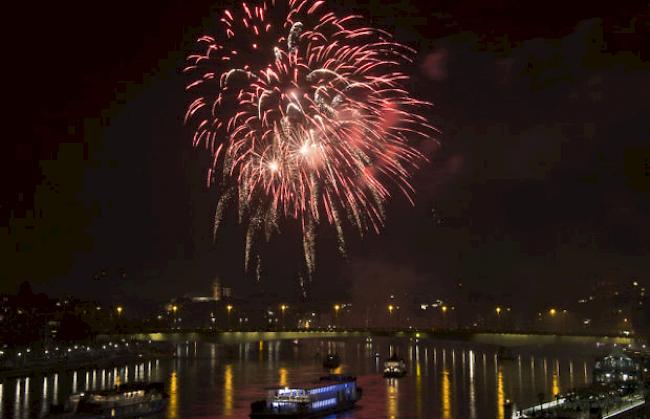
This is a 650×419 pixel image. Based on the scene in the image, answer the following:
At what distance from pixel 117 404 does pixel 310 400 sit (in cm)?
875

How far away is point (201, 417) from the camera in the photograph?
36.2 metres

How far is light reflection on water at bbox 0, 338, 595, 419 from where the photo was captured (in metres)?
39.3

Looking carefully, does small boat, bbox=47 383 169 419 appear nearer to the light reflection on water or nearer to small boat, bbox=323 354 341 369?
the light reflection on water

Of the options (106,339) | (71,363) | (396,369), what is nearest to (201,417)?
(396,369)

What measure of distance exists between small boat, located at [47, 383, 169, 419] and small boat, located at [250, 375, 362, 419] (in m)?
5.32

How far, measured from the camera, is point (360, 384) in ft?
174

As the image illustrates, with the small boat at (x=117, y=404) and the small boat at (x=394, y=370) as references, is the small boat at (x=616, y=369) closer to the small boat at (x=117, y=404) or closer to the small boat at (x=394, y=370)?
the small boat at (x=394, y=370)

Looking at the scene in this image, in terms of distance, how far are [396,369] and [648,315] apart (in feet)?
114

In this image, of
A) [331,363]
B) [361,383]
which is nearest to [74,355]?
[331,363]

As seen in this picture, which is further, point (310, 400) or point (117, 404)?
point (310, 400)

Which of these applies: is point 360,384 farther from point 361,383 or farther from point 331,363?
point 331,363

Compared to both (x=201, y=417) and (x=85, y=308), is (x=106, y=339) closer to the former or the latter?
(x=85, y=308)

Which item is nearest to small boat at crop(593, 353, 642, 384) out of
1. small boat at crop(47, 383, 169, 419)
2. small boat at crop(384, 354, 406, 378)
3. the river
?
the river

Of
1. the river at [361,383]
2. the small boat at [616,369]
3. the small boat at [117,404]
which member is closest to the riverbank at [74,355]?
the river at [361,383]
